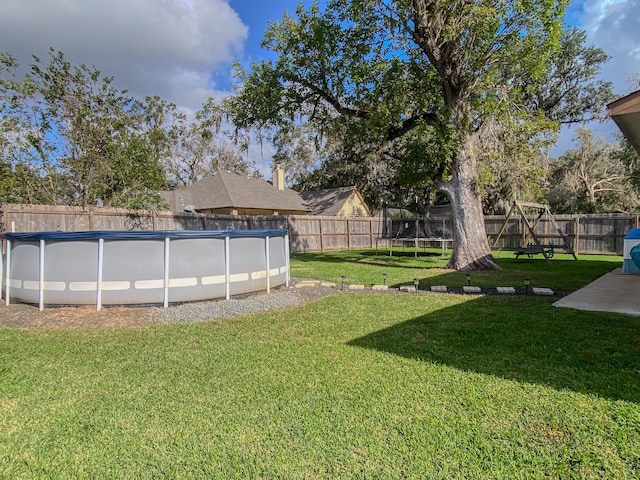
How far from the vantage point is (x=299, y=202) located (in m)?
26.2

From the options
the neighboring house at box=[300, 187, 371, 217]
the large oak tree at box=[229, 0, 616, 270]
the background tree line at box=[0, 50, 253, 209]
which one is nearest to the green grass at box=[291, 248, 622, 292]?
the large oak tree at box=[229, 0, 616, 270]

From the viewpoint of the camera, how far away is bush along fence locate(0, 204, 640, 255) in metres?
10.2

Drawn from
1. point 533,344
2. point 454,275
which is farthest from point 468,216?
point 533,344

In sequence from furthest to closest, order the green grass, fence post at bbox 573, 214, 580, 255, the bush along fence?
1. fence post at bbox 573, 214, 580, 255
2. the bush along fence
3. the green grass

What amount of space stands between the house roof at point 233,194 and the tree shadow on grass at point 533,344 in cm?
1710

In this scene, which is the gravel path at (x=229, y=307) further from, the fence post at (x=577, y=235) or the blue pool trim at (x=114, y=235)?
the fence post at (x=577, y=235)

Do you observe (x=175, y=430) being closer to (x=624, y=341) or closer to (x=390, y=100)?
(x=624, y=341)

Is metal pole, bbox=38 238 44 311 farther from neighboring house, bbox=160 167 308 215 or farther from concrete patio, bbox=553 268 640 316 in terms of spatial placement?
neighboring house, bbox=160 167 308 215

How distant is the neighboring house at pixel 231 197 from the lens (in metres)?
21.1

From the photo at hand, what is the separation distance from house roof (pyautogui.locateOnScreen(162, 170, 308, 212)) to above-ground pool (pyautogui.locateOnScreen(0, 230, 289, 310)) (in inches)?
567

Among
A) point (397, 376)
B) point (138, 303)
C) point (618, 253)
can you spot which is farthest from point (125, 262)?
point (618, 253)

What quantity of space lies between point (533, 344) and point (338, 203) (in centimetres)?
2247

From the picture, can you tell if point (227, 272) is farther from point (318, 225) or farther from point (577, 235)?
point (577, 235)

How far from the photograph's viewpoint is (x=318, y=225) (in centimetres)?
1877
